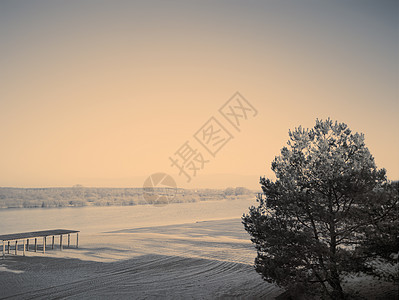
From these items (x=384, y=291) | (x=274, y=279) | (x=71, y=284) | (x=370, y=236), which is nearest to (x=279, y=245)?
(x=274, y=279)

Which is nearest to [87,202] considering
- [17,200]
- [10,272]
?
[17,200]

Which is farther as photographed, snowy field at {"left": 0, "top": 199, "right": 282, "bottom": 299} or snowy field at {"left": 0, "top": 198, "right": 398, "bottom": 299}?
snowy field at {"left": 0, "top": 199, "right": 282, "bottom": 299}

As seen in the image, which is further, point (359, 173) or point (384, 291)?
point (384, 291)

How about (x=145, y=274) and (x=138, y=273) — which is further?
(x=138, y=273)

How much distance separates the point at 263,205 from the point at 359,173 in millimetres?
2873

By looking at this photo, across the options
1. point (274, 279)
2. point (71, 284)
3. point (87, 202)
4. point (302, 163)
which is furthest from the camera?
point (87, 202)

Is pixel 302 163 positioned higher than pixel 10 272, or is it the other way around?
pixel 302 163

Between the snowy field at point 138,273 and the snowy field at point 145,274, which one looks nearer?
the snowy field at point 145,274

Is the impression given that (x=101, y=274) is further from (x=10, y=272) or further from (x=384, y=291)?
(x=384, y=291)

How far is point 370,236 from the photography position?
24.9 ft

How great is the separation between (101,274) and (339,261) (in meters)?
10.7

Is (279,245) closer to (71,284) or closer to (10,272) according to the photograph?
(71,284)

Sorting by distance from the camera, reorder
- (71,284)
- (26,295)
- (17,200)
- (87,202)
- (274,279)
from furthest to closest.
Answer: (87,202)
(17,200)
(71,284)
(26,295)
(274,279)

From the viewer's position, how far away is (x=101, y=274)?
13977mm
